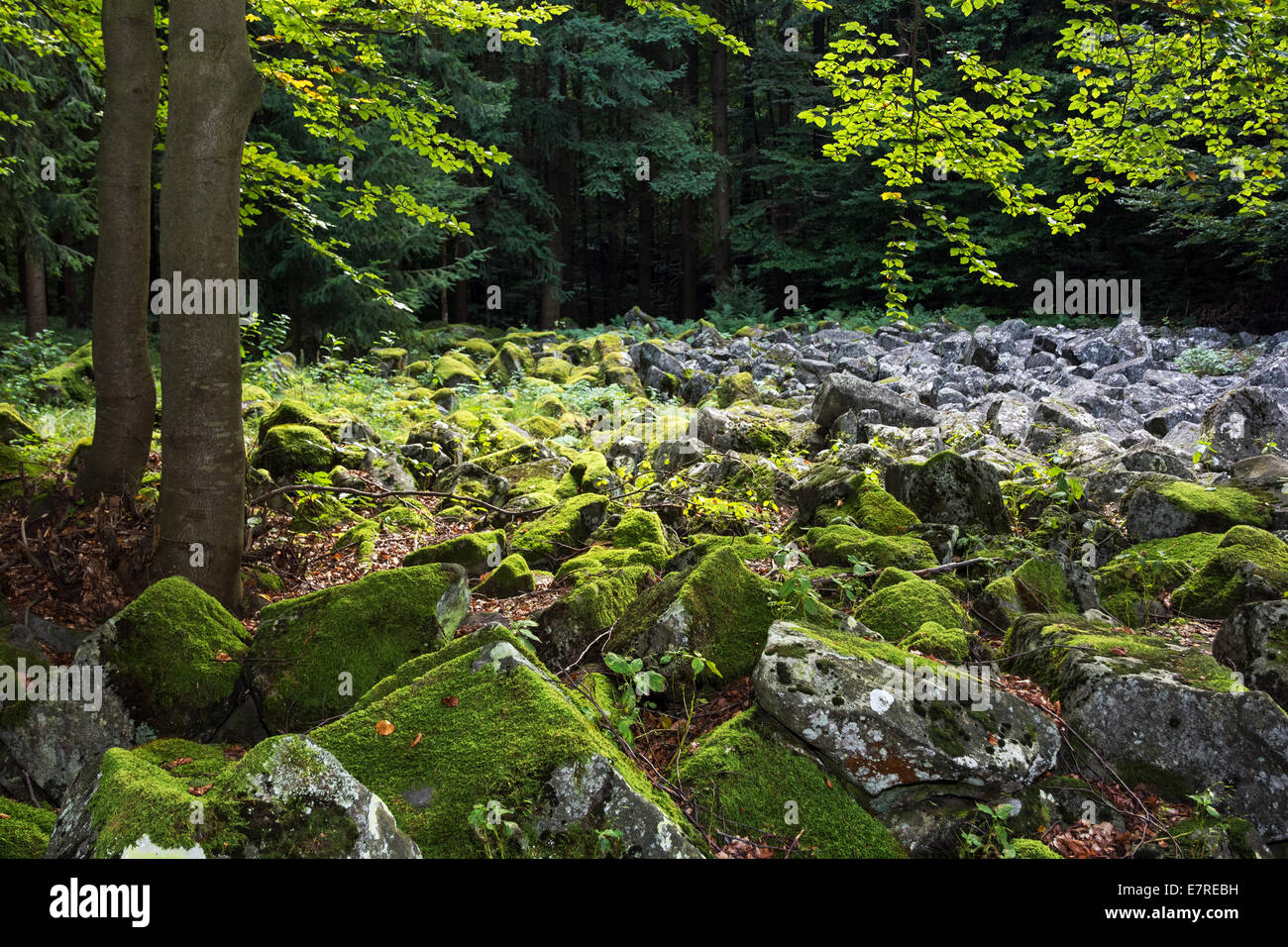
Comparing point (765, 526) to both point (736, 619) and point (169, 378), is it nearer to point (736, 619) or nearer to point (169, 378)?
point (736, 619)

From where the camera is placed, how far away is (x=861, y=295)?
28734 millimetres

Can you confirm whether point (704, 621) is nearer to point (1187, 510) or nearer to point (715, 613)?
point (715, 613)

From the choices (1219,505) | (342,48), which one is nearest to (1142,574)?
(1219,505)

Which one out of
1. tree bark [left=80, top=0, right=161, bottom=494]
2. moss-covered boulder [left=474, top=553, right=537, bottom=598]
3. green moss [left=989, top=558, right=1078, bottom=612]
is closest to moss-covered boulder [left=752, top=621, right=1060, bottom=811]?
green moss [left=989, top=558, right=1078, bottom=612]

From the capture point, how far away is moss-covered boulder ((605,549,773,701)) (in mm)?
3857

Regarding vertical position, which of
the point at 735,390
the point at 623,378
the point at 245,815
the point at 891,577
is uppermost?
the point at 623,378

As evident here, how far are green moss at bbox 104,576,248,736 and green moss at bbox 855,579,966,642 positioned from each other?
10.5ft

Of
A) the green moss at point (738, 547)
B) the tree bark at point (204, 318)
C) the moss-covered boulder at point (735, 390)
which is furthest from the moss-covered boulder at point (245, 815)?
the moss-covered boulder at point (735, 390)

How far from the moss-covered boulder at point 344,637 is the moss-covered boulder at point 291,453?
361 centimetres

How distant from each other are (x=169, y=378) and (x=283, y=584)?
1.68m

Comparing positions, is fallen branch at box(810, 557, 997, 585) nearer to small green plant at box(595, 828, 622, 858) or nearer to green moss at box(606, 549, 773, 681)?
green moss at box(606, 549, 773, 681)

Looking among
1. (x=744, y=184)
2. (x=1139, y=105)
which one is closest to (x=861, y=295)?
(x=744, y=184)

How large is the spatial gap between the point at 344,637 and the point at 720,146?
26183mm

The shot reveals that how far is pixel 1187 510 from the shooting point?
5609 millimetres
